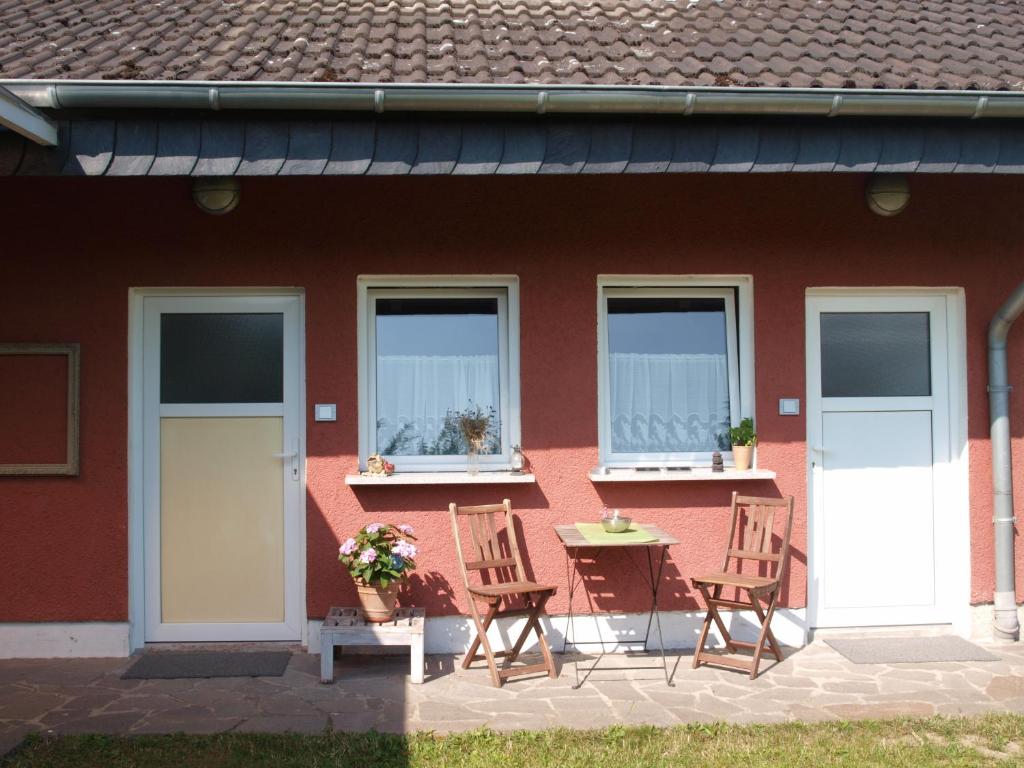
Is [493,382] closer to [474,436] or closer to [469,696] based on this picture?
[474,436]

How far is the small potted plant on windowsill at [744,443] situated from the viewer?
19.7 ft

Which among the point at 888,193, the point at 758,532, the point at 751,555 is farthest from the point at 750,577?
the point at 888,193

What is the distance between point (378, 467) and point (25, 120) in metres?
2.72

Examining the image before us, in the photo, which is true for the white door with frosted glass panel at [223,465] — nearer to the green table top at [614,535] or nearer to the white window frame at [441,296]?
the white window frame at [441,296]

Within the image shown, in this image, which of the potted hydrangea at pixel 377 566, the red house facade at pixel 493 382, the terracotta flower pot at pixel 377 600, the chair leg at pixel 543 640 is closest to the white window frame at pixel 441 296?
the red house facade at pixel 493 382

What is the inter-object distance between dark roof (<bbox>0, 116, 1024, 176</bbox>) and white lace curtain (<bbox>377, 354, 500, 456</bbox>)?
1.67 meters

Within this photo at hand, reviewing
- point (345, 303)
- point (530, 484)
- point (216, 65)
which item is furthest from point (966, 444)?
point (216, 65)

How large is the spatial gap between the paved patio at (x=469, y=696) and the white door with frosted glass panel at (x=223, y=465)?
54 cm

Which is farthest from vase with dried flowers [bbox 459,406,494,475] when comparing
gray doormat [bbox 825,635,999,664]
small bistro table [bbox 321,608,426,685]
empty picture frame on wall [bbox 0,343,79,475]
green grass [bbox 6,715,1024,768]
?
gray doormat [bbox 825,635,999,664]

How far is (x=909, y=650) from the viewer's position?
5.82 metres

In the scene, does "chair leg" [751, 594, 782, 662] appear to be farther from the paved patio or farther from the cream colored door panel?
the cream colored door panel

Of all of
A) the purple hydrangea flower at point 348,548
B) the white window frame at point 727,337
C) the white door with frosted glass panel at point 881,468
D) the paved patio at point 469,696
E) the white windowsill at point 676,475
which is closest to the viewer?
the paved patio at point 469,696

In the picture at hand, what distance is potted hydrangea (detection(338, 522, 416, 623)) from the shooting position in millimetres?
5414

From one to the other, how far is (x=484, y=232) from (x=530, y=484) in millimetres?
1638
